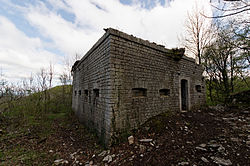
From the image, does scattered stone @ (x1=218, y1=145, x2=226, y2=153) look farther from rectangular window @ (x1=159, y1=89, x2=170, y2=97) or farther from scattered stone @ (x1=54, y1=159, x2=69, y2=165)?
scattered stone @ (x1=54, y1=159, x2=69, y2=165)

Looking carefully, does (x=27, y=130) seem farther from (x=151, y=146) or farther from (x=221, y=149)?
(x=221, y=149)

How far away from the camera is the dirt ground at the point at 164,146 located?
2.66 meters

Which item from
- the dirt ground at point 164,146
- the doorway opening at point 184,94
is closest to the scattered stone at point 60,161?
the dirt ground at point 164,146

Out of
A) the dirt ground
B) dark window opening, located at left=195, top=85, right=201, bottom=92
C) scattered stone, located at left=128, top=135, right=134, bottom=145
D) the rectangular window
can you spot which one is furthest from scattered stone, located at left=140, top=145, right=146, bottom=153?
dark window opening, located at left=195, top=85, right=201, bottom=92

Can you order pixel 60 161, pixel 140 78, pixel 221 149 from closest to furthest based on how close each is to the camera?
pixel 221 149
pixel 60 161
pixel 140 78

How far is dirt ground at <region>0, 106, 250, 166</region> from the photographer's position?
266cm

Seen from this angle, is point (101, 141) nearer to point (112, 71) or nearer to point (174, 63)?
point (112, 71)

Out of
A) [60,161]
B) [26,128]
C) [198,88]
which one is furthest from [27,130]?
[198,88]

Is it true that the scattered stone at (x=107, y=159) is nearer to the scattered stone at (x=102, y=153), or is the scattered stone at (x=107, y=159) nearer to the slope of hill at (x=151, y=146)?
the slope of hill at (x=151, y=146)

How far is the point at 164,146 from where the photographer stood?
10.5 feet

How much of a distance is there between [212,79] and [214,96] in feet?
5.59

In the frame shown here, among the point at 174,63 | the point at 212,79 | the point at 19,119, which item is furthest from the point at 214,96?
the point at 19,119

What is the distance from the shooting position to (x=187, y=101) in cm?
700

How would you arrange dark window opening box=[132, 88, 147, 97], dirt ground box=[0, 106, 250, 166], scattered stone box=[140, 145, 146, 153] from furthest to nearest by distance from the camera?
dark window opening box=[132, 88, 147, 97] → scattered stone box=[140, 145, 146, 153] → dirt ground box=[0, 106, 250, 166]
